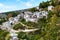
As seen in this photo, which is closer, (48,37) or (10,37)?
(48,37)

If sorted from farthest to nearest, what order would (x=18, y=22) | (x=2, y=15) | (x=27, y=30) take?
(x=2, y=15) → (x=18, y=22) → (x=27, y=30)

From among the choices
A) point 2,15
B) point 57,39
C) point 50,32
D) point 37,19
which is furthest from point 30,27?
point 2,15

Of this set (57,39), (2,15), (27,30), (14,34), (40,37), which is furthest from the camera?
(2,15)

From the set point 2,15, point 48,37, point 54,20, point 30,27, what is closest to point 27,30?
point 30,27

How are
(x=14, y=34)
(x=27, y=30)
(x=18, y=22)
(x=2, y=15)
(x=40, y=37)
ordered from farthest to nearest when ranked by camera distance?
(x=2, y=15) → (x=18, y=22) → (x=27, y=30) → (x=14, y=34) → (x=40, y=37)

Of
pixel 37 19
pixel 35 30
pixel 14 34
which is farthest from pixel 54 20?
pixel 37 19

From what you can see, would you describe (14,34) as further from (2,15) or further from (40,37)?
(2,15)

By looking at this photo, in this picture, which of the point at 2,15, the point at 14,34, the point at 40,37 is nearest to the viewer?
the point at 40,37

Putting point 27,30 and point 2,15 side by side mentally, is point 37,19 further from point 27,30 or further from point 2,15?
point 2,15

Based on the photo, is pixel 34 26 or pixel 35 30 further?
pixel 34 26
